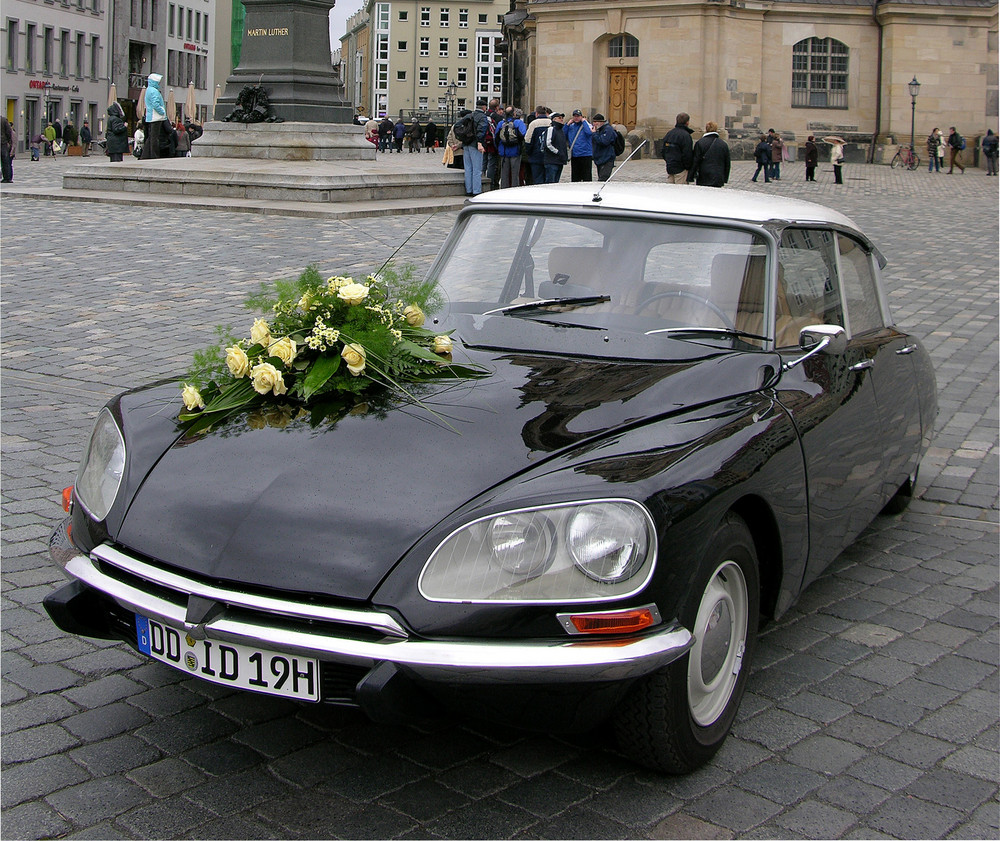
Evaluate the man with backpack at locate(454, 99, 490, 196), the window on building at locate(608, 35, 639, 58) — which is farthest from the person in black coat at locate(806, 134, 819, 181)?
the man with backpack at locate(454, 99, 490, 196)

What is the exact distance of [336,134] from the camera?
2372 cm

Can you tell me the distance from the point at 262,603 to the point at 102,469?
0.91 metres

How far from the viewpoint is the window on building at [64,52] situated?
67000mm

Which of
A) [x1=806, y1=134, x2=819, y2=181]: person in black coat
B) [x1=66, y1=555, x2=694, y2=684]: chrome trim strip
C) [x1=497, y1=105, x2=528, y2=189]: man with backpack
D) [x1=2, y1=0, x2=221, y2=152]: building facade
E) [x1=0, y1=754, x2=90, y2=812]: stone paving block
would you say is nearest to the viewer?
[x1=66, y1=555, x2=694, y2=684]: chrome trim strip

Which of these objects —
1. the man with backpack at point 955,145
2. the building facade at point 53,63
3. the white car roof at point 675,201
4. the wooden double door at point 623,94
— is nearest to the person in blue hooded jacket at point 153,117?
the wooden double door at point 623,94

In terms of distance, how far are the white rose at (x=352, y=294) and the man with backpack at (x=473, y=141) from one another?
62.4 ft

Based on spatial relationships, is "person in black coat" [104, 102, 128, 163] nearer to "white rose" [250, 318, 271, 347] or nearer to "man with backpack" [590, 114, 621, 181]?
"man with backpack" [590, 114, 621, 181]

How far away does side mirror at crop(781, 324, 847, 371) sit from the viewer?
401 centimetres

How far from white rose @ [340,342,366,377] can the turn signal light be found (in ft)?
3.66

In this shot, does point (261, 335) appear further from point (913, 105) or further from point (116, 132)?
point (913, 105)

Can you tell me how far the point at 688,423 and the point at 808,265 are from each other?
55.1 inches

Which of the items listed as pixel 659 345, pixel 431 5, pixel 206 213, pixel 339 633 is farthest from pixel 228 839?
pixel 431 5

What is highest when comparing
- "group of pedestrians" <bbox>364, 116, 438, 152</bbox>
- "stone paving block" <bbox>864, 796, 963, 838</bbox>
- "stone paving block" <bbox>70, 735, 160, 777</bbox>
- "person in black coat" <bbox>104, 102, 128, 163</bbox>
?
"group of pedestrians" <bbox>364, 116, 438, 152</bbox>

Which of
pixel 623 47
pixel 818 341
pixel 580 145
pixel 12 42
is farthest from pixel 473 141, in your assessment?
pixel 12 42
